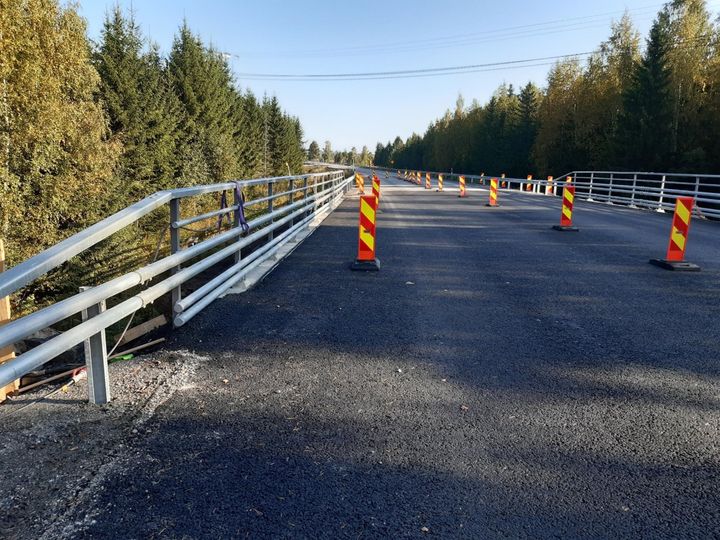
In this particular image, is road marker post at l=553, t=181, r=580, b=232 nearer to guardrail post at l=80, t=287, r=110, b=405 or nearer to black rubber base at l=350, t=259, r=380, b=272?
black rubber base at l=350, t=259, r=380, b=272

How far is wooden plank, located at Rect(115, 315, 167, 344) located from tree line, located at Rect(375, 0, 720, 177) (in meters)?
43.4

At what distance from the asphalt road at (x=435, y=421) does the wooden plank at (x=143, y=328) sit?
1.38ft

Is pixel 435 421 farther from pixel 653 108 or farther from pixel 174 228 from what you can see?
pixel 653 108

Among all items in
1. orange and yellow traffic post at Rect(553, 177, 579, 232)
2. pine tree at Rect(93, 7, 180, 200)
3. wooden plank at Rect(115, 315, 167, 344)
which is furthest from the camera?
pine tree at Rect(93, 7, 180, 200)

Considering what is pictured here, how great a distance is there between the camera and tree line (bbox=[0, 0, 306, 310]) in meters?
17.6

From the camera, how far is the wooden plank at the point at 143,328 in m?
4.82

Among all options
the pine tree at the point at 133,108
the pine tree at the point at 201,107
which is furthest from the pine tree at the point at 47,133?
the pine tree at the point at 201,107

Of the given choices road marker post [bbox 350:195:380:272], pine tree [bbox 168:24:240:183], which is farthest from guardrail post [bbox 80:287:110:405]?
pine tree [bbox 168:24:240:183]

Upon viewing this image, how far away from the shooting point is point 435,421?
3174 mm

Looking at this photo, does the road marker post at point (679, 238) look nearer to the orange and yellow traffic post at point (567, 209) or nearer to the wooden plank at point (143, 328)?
the orange and yellow traffic post at point (567, 209)

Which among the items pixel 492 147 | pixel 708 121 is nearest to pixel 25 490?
pixel 708 121

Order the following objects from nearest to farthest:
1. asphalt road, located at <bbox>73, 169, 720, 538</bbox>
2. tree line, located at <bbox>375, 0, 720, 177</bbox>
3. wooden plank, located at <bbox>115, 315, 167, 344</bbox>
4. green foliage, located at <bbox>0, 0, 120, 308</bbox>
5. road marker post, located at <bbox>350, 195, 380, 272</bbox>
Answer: asphalt road, located at <bbox>73, 169, 720, 538</bbox> → wooden plank, located at <bbox>115, 315, 167, 344</bbox> → road marker post, located at <bbox>350, 195, 380, 272</bbox> → green foliage, located at <bbox>0, 0, 120, 308</bbox> → tree line, located at <bbox>375, 0, 720, 177</bbox>

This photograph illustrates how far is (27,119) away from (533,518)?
68.8 feet

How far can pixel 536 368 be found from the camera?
4.05 meters
